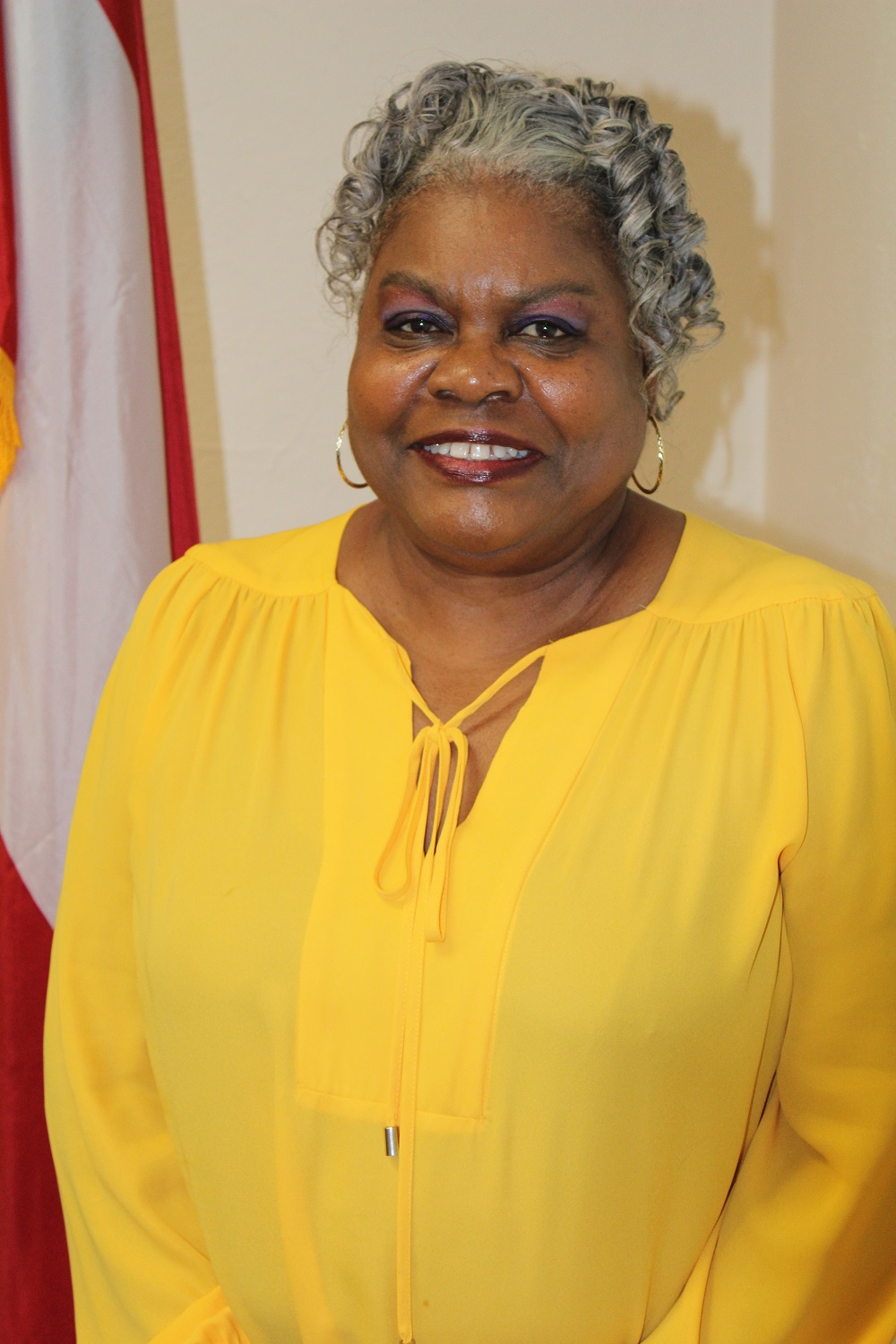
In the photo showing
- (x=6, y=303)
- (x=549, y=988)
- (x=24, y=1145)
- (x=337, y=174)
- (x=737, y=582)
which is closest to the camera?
(x=549, y=988)

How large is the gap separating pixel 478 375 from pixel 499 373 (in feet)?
0.06

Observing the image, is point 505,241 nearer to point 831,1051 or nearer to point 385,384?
point 385,384

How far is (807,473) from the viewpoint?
6.13ft

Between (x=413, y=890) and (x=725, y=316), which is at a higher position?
(x=725, y=316)

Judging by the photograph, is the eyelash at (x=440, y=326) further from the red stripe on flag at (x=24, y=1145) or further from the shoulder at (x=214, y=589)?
the red stripe on flag at (x=24, y=1145)

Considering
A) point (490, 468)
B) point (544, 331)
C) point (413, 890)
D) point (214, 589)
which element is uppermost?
point (544, 331)

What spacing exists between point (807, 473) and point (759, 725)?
895 millimetres

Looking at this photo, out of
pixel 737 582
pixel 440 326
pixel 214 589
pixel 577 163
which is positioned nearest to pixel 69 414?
pixel 214 589

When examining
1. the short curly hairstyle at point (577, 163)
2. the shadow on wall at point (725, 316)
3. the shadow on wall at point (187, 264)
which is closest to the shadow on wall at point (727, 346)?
the shadow on wall at point (725, 316)

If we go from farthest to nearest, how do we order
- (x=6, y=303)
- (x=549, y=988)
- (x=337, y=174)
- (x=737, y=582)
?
(x=337, y=174) → (x=6, y=303) → (x=737, y=582) → (x=549, y=988)

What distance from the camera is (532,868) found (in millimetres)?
1060

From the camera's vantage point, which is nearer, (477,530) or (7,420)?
(477,530)

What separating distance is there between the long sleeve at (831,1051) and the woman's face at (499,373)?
239 millimetres

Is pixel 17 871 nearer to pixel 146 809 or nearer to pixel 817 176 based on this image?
pixel 146 809
